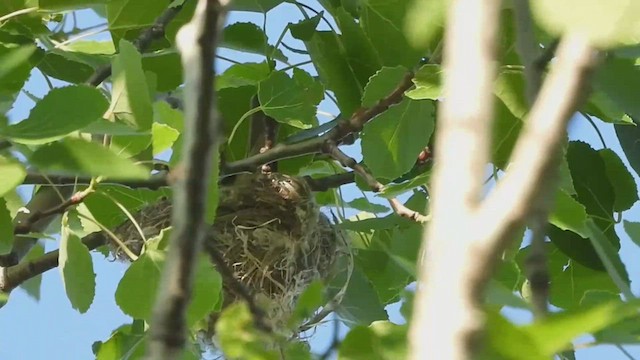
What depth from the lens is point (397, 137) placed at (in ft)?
2.65

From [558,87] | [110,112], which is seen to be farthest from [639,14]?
[110,112]

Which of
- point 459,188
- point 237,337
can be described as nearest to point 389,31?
point 237,337

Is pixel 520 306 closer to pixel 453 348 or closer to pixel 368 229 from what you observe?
pixel 453 348

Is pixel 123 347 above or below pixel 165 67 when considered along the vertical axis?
below

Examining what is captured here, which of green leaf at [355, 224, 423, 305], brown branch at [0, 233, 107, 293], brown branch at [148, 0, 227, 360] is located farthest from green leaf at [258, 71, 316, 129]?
brown branch at [148, 0, 227, 360]

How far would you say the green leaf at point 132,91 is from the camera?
694mm

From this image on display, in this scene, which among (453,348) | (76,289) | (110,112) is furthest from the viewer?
(76,289)

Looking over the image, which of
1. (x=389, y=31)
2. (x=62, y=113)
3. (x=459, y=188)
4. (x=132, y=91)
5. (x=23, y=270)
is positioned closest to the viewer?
(x=459, y=188)

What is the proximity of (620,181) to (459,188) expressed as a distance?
28.7 inches

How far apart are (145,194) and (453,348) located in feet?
2.77

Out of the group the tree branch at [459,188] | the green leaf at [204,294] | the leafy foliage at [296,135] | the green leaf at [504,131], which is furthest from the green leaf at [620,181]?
the tree branch at [459,188]

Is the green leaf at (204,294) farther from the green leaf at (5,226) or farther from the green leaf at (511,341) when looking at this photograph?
the green leaf at (511,341)

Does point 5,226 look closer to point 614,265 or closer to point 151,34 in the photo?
point 151,34

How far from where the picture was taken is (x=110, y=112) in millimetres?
718
